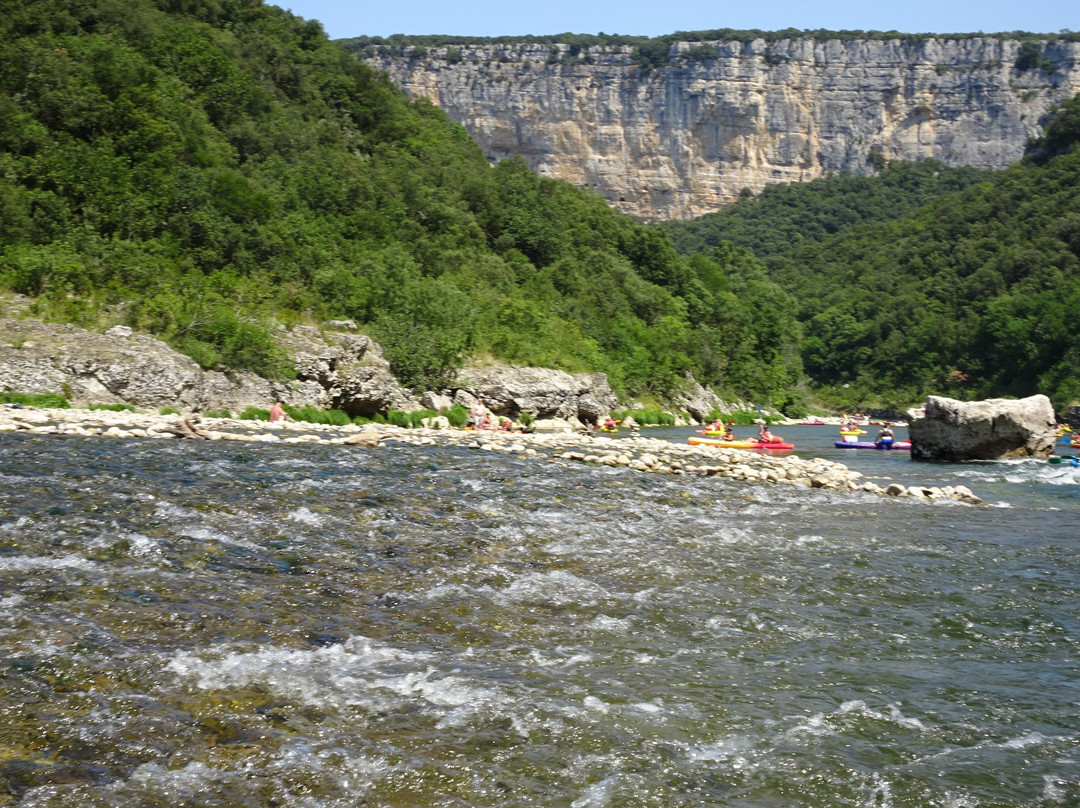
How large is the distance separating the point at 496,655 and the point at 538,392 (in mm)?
30978

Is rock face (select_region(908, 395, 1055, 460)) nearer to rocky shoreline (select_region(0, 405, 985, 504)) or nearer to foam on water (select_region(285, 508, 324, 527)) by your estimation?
rocky shoreline (select_region(0, 405, 985, 504))

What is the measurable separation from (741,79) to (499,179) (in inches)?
4854

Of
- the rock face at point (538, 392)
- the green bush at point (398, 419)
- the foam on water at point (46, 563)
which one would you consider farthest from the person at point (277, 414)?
the foam on water at point (46, 563)

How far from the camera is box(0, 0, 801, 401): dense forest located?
2984cm

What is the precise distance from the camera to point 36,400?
21641 millimetres

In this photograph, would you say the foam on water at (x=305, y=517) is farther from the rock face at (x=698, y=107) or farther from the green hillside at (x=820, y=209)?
the rock face at (x=698, y=107)

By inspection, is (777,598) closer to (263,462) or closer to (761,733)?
(761,733)

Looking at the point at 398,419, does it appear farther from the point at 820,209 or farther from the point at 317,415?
the point at 820,209

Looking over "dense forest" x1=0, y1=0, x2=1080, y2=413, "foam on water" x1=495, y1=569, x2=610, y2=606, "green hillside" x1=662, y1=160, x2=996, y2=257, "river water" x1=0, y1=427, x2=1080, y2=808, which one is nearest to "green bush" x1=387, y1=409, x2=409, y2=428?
"dense forest" x1=0, y1=0, x2=1080, y2=413

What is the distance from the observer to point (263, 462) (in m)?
15.1

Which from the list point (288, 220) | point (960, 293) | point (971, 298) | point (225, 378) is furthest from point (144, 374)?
point (960, 293)

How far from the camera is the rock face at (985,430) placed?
28.4m

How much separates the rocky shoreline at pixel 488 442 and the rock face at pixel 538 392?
10.3m

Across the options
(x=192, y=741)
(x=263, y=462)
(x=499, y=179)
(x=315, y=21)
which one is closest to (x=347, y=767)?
(x=192, y=741)
